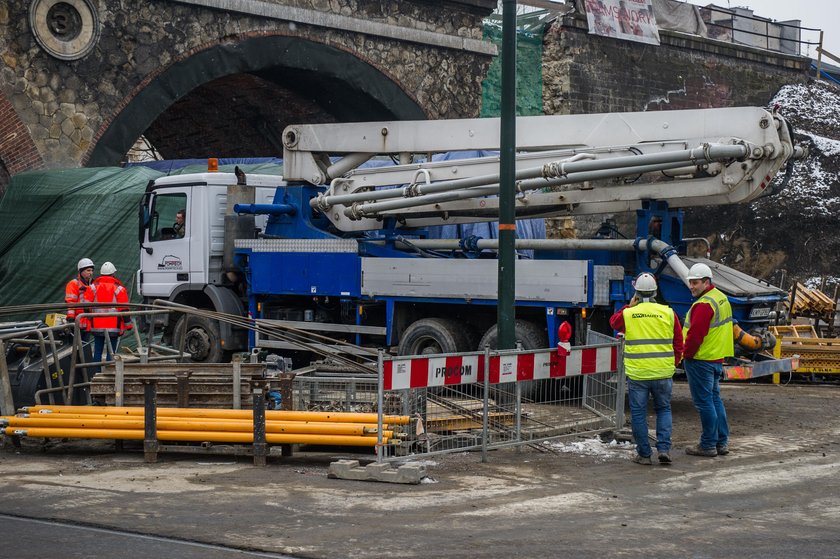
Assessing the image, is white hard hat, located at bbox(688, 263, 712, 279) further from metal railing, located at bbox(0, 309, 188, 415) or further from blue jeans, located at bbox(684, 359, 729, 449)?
metal railing, located at bbox(0, 309, 188, 415)

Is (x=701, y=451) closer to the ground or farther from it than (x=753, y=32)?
closer to the ground

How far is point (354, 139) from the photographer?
701 inches

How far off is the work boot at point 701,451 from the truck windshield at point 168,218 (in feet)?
30.2

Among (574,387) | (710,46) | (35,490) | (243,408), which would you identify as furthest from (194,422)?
(710,46)

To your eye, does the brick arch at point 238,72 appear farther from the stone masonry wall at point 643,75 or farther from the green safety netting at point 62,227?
the stone masonry wall at point 643,75

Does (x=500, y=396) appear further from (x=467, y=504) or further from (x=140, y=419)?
(x=140, y=419)

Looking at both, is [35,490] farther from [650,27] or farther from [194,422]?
[650,27]

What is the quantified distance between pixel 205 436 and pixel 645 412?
3981 mm

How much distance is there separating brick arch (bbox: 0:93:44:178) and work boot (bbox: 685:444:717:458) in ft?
48.7

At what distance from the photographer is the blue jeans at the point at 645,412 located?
36.6 feet

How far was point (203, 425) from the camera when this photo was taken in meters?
10.9

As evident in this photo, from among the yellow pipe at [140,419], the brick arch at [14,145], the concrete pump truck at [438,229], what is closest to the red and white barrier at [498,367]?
the yellow pipe at [140,419]

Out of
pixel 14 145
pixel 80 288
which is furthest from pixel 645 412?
pixel 14 145

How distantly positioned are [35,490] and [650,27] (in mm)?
26684
